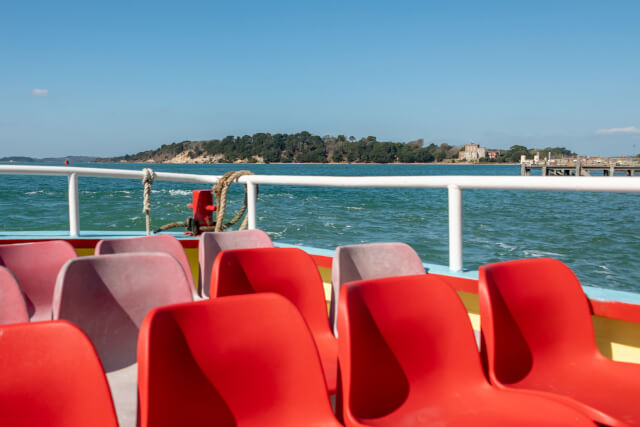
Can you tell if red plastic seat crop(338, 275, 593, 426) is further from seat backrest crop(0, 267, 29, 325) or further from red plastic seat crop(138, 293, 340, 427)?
seat backrest crop(0, 267, 29, 325)

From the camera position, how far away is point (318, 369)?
1407 mm

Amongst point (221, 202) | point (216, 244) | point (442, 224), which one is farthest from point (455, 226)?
point (442, 224)

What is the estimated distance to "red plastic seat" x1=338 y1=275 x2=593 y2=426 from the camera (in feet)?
4.98

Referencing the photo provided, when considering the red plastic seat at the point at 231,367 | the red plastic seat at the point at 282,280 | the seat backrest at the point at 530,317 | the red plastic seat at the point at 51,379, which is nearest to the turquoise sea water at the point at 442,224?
the seat backrest at the point at 530,317

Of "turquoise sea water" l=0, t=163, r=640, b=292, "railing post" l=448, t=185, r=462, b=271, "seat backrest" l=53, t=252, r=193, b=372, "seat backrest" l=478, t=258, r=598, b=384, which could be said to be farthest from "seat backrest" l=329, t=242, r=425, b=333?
"turquoise sea water" l=0, t=163, r=640, b=292

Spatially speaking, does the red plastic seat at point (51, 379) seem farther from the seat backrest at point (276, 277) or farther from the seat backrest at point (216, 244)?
the seat backrest at point (216, 244)

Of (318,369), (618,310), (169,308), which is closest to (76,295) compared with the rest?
(169,308)

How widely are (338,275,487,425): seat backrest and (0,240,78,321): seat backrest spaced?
4.90 feet

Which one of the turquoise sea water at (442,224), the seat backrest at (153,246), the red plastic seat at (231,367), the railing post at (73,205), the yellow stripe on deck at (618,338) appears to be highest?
the railing post at (73,205)

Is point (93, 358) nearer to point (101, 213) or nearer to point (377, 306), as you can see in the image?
point (377, 306)

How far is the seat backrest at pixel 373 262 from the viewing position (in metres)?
2.25

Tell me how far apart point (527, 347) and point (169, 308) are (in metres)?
1.25

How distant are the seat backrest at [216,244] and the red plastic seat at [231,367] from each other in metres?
1.29

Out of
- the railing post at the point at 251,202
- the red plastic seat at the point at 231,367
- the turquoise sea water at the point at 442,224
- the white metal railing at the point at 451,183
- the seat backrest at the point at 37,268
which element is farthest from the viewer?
the turquoise sea water at the point at 442,224
